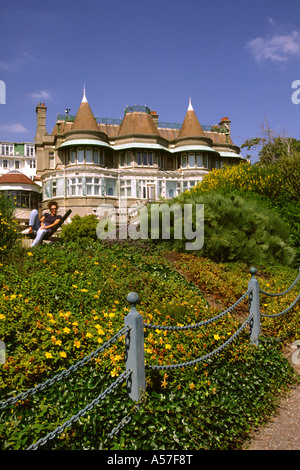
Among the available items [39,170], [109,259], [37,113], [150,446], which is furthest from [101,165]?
[150,446]

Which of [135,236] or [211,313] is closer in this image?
[211,313]

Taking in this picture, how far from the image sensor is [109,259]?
9086 millimetres

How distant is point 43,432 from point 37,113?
4653 centimetres

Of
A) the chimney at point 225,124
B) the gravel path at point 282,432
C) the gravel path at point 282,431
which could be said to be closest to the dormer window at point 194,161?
the chimney at point 225,124

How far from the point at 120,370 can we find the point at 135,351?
562mm

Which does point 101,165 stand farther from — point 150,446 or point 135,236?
point 150,446

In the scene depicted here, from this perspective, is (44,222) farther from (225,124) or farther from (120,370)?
(225,124)

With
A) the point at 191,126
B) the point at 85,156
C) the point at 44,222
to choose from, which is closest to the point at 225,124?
the point at 191,126

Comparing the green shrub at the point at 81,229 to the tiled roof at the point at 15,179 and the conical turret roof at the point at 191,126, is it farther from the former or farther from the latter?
the conical turret roof at the point at 191,126

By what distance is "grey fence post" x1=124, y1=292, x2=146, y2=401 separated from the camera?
3.46m

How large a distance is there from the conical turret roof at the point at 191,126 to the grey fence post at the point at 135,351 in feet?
126

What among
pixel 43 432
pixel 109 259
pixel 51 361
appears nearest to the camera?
pixel 43 432

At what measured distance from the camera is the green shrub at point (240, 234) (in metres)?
10.5
